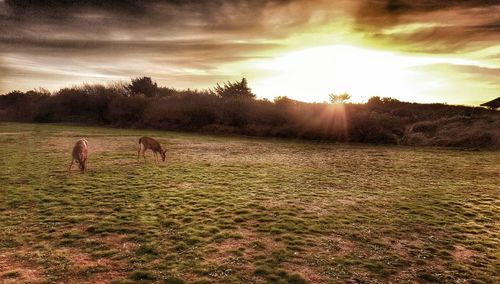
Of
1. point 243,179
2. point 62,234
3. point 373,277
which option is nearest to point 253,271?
point 373,277

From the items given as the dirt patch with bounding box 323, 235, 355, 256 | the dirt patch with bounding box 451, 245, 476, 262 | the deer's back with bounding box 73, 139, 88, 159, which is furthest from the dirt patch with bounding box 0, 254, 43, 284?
the deer's back with bounding box 73, 139, 88, 159

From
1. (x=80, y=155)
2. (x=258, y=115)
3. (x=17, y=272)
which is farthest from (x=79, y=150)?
(x=258, y=115)

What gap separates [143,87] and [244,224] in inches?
2701

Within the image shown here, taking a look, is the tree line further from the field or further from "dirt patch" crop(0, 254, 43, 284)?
"dirt patch" crop(0, 254, 43, 284)

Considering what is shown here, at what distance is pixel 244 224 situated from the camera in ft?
36.5

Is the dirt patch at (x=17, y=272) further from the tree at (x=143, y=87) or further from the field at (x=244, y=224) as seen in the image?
the tree at (x=143, y=87)

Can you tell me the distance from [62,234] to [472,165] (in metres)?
23.7

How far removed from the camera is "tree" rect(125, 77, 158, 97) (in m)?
74.4

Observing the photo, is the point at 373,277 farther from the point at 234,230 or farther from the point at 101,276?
the point at 101,276

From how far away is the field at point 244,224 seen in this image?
26.6ft

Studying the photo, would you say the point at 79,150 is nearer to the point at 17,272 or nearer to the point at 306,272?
the point at 17,272

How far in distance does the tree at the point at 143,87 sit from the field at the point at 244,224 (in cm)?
5512

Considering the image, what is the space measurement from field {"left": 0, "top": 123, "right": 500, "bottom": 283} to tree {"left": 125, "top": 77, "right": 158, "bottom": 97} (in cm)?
5512

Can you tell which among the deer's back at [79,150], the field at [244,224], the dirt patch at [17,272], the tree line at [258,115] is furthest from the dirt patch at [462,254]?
the tree line at [258,115]
